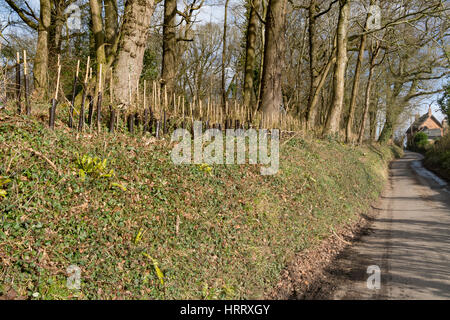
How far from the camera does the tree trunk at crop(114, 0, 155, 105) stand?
705cm

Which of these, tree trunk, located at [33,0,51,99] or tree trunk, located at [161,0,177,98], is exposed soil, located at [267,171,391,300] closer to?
tree trunk, located at [33,0,51,99]

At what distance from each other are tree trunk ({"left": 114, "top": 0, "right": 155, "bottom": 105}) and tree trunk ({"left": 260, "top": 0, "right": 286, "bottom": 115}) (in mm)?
4400

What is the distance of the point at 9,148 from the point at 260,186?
458 centimetres

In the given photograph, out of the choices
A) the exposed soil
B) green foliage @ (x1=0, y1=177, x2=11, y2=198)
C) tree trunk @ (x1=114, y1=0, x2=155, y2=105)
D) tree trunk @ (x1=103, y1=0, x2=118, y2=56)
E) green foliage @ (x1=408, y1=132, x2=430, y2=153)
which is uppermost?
tree trunk @ (x1=103, y1=0, x2=118, y2=56)

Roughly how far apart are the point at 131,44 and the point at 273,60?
495 centimetres

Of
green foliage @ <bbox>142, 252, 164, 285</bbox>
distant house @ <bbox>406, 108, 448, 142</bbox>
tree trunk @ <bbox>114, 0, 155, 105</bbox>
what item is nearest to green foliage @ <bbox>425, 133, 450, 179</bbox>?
tree trunk @ <bbox>114, 0, 155, 105</bbox>

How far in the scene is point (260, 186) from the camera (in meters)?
6.95

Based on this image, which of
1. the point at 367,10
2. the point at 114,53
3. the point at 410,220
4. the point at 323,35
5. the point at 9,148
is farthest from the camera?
the point at 323,35

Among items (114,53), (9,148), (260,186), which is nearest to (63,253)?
(9,148)

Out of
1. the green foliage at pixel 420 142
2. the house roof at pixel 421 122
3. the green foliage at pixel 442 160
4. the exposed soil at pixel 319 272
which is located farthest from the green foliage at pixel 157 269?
the house roof at pixel 421 122

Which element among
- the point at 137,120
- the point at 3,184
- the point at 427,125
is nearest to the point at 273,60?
the point at 137,120

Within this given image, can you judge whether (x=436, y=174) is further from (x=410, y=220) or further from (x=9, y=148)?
(x=9, y=148)

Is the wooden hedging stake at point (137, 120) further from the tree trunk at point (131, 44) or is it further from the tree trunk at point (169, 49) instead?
the tree trunk at point (169, 49)

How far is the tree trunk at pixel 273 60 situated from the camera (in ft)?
34.1
